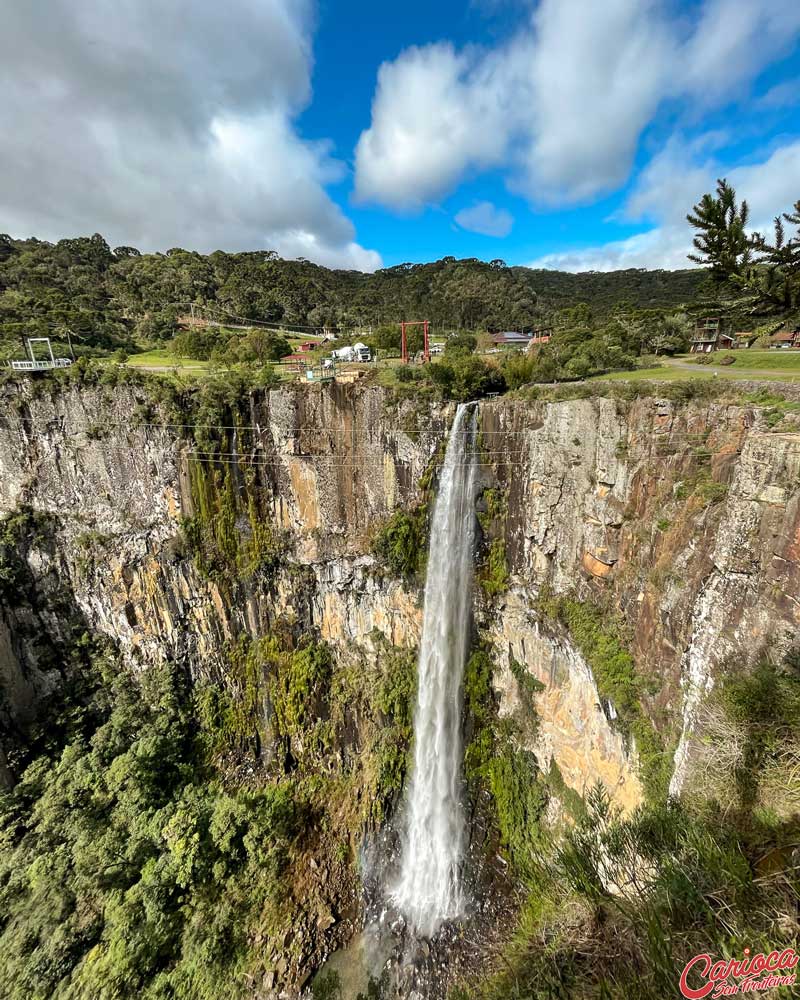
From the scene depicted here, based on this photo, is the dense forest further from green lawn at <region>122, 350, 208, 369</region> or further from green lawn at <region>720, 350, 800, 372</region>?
green lawn at <region>720, 350, 800, 372</region>

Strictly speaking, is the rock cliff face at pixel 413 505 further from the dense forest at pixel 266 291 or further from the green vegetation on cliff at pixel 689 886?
the dense forest at pixel 266 291

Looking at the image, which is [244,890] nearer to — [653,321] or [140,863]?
[140,863]

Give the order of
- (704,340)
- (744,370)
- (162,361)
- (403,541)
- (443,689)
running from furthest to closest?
(162,361) → (704,340) → (403,541) → (443,689) → (744,370)

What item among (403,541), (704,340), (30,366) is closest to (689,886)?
(403,541)

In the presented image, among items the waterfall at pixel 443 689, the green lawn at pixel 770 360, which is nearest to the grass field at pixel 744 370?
the green lawn at pixel 770 360

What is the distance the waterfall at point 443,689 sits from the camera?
13820 mm

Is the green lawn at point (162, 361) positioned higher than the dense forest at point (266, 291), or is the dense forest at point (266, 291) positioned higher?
the dense forest at point (266, 291)

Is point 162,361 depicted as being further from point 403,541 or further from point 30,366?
point 403,541

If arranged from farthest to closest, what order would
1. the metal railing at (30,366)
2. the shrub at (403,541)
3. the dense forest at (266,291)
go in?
the dense forest at (266,291) < the metal railing at (30,366) < the shrub at (403,541)

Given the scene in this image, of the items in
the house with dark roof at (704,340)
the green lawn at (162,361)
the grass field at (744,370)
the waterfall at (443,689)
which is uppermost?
the green lawn at (162,361)

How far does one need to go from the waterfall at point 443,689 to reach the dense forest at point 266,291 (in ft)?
88.3

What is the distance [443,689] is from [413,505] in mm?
7219

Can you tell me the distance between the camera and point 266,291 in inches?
1725

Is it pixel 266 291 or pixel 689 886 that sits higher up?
pixel 266 291
